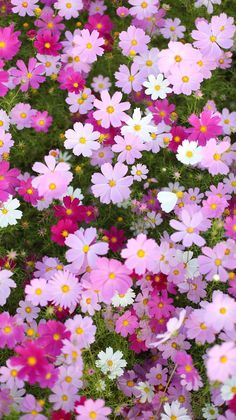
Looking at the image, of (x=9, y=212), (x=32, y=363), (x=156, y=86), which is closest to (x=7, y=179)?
(x=9, y=212)

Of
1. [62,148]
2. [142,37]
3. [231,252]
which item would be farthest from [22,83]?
[231,252]

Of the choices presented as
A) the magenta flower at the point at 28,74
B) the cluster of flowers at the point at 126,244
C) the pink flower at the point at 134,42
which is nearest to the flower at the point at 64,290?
the cluster of flowers at the point at 126,244

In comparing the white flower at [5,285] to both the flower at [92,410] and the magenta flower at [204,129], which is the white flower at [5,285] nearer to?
the flower at [92,410]

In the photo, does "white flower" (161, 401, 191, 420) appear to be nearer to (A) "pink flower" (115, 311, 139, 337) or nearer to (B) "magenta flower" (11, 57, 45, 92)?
(A) "pink flower" (115, 311, 139, 337)

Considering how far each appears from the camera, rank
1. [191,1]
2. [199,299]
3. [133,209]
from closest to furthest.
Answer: [199,299]
[133,209]
[191,1]

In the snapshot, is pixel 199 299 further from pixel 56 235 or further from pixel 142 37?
pixel 142 37

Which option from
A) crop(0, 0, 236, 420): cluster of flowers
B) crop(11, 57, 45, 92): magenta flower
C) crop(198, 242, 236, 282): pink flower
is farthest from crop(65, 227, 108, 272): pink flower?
crop(11, 57, 45, 92): magenta flower

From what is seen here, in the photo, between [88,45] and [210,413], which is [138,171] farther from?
[210,413]

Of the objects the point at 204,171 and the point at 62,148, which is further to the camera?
the point at 62,148
